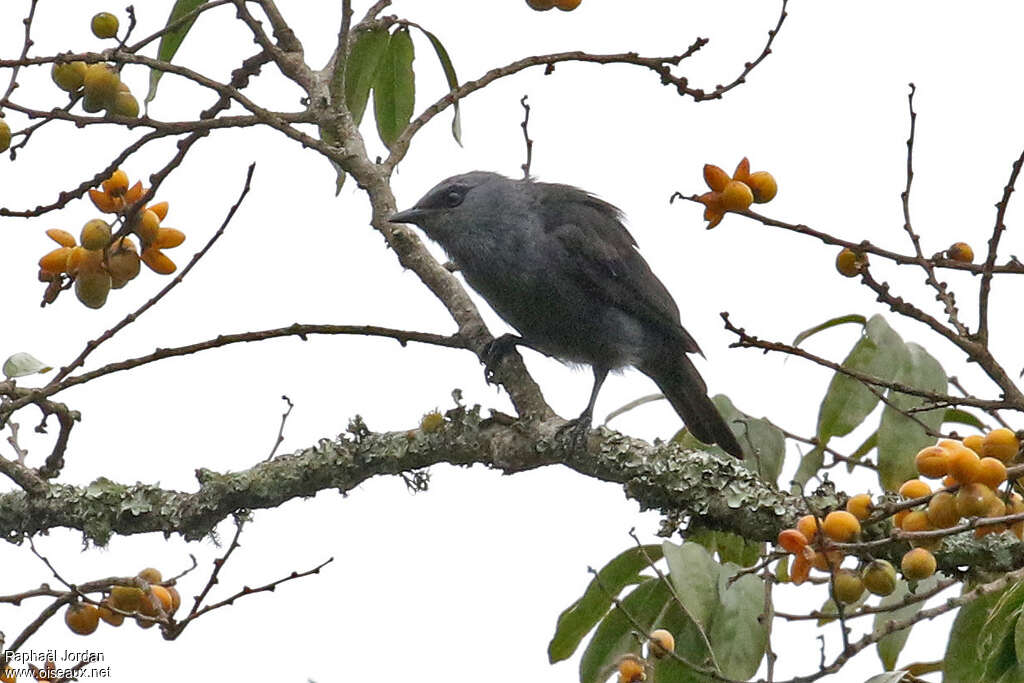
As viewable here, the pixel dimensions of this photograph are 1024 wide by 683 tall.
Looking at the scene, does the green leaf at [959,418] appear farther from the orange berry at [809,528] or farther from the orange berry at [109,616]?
the orange berry at [109,616]

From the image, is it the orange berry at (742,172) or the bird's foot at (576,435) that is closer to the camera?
the orange berry at (742,172)

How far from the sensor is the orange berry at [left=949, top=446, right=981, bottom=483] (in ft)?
7.27

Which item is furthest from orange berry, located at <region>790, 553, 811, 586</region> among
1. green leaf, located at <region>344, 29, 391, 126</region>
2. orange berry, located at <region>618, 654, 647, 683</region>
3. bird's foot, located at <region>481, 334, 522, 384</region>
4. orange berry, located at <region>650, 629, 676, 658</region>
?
green leaf, located at <region>344, 29, 391, 126</region>

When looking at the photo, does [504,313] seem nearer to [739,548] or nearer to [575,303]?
[575,303]

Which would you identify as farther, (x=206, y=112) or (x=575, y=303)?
(x=575, y=303)

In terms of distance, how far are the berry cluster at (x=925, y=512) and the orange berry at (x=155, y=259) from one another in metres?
1.97

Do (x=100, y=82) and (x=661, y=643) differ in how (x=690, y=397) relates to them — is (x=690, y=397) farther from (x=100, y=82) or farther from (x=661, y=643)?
(x=100, y=82)

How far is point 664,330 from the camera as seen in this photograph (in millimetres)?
5633

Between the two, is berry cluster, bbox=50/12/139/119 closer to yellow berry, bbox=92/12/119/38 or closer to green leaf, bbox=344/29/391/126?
yellow berry, bbox=92/12/119/38

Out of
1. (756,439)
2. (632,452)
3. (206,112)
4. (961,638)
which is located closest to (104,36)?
(206,112)

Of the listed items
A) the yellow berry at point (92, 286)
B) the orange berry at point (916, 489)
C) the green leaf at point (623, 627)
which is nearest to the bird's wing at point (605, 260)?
the green leaf at point (623, 627)

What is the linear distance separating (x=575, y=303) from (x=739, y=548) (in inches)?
75.3

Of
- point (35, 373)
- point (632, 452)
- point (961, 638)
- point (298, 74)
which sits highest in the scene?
point (298, 74)

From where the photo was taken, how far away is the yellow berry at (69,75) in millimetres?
3406
